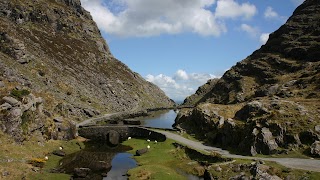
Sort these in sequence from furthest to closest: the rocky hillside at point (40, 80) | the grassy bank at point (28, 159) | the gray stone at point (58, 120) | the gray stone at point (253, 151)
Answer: the gray stone at point (58, 120)
the rocky hillside at point (40, 80)
the gray stone at point (253, 151)
the grassy bank at point (28, 159)

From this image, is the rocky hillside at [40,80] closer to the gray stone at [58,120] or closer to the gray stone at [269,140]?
the gray stone at [58,120]

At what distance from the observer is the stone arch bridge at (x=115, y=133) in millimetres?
97625

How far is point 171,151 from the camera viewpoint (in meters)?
80.1

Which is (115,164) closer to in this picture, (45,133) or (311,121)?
(45,133)

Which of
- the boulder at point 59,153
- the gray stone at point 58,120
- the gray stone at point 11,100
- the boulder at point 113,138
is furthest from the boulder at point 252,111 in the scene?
the gray stone at point 11,100

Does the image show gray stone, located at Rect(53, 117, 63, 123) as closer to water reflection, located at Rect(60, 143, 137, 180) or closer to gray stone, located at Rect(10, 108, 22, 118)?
water reflection, located at Rect(60, 143, 137, 180)

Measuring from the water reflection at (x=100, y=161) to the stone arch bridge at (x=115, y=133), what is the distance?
512 centimetres

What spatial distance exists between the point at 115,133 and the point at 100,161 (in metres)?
24.7

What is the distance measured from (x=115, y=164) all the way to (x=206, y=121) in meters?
33.5

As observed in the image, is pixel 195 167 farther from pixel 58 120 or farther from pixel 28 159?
pixel 58 120

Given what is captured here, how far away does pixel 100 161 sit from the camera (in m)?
74.2

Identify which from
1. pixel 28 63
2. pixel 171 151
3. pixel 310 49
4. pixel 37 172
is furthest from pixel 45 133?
pixel 310 49

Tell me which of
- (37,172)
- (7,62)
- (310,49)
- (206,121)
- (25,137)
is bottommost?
(37,172)

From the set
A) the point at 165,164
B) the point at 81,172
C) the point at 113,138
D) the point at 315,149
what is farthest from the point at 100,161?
the point at 315,149
